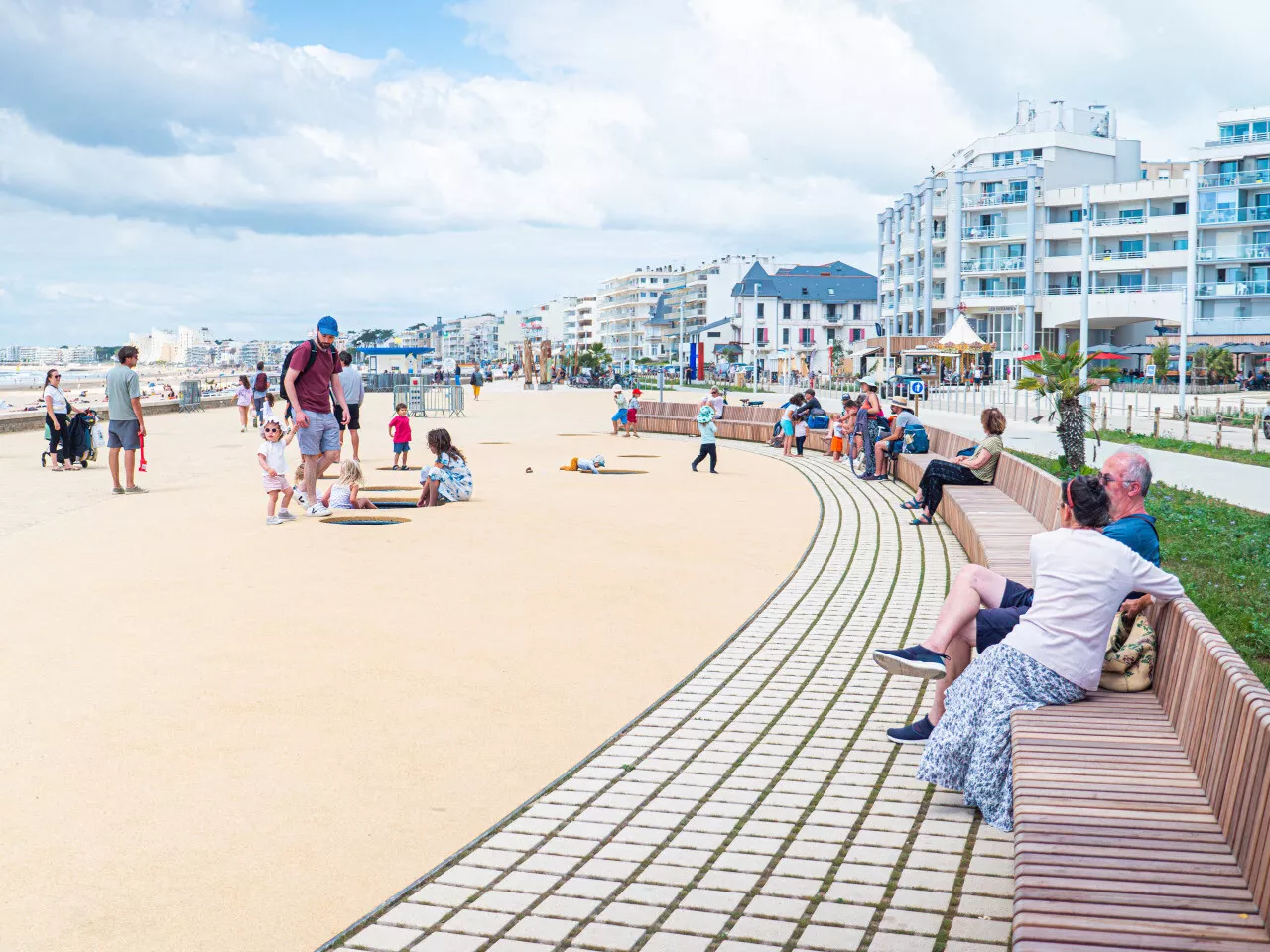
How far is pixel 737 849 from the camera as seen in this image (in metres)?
4.30

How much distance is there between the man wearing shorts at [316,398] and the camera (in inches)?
471

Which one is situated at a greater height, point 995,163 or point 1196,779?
point 995,163

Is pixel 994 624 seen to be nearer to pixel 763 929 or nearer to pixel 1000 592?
pixel 1000 592

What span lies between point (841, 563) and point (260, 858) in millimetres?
6979

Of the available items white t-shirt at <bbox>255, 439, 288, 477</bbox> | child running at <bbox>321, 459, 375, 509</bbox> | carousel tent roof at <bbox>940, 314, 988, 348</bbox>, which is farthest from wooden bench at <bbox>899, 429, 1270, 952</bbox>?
carousel tent roof at <bbox>940, 314, 988, 348</bbox>

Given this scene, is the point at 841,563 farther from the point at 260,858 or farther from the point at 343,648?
the point at 260,858

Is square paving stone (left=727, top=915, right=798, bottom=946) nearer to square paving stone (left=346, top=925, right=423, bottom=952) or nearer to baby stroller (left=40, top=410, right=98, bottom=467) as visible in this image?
square paving stone (left=346, top=925, right=423, bottom=952)

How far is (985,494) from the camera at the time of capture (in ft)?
38.4

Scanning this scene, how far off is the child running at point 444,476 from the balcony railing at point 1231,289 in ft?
206

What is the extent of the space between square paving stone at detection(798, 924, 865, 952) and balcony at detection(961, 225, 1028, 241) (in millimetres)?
75115

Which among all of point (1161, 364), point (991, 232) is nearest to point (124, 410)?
point (1161, 364)

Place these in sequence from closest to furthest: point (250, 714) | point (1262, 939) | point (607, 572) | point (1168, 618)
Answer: point (1262, 939)
point (1168, 618)
point (250, 714)
point (607, 572)

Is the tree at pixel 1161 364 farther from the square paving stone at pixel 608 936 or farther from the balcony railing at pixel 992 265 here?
the square paving stone at pixel 608 936

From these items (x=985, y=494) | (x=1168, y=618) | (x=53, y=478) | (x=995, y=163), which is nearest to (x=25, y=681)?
(x=1168, y=618)
